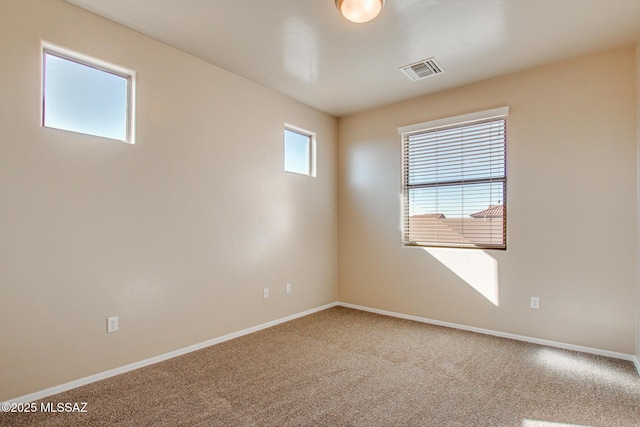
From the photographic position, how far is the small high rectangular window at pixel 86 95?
2.40 m

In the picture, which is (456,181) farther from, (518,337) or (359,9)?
(359,9)

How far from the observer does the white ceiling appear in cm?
244

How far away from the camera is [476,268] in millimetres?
3701

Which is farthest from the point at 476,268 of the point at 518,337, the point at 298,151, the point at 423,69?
the point at 298,151

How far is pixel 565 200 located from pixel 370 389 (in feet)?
8.17

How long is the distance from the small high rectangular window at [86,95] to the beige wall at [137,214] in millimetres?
81

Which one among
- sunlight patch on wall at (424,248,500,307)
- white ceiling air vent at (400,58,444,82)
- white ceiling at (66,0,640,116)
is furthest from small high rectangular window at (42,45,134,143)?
sunlight patch on wall at (424,248,500,307)

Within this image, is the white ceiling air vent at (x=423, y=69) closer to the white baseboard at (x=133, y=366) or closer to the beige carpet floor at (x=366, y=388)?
the beige carpet floor at (x=366, y=388)

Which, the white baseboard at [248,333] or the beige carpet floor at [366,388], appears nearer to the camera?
the beige carpet floor at [366,388]

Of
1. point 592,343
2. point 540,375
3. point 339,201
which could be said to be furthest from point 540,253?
point 339,201

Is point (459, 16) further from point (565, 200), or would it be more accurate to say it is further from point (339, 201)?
point (339, 201)

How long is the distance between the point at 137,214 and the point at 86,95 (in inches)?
37.5

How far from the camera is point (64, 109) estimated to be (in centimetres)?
244

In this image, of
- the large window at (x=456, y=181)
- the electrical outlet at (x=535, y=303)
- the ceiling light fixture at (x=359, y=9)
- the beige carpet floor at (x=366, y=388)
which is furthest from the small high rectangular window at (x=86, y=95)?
the electrical outlet at (x=535, y=303)
